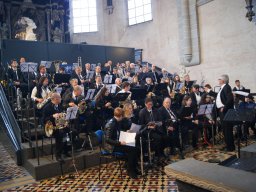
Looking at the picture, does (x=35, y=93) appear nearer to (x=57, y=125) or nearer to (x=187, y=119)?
(x=57, y=125)

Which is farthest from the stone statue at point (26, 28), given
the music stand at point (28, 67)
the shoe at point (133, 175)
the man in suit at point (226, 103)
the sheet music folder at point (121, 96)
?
the shoe at point (133, 175)

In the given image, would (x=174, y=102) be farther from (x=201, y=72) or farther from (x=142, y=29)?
(x=142, y=29)

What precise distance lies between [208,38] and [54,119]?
34.7ft

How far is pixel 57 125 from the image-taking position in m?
5.55

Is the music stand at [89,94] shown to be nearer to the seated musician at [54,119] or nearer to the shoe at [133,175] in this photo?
the seated musician at [54,119]

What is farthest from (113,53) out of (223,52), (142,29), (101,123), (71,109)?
(71,109)

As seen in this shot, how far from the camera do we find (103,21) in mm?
20516

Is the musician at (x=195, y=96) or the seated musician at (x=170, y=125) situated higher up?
the musician at (x=195, y=96)

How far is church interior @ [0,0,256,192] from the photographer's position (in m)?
5.02

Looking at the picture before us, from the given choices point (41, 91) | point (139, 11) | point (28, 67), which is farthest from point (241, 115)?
point (139, 11)

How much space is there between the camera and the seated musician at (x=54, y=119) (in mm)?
5565

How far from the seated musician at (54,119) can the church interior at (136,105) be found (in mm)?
22

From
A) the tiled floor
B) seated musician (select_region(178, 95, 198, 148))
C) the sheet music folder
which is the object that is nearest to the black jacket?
seated musician (select_region(178, 95, 198, 148))

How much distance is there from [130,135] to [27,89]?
16.3 ft
